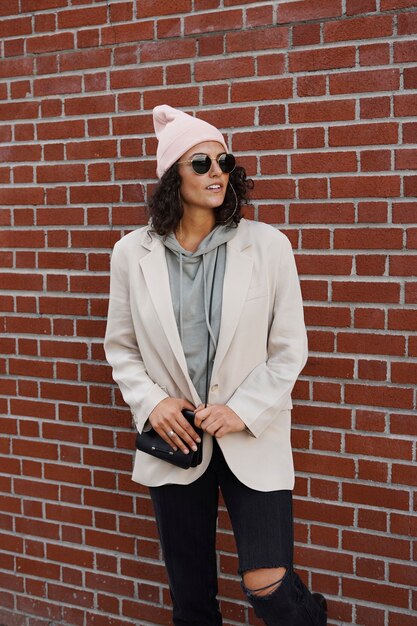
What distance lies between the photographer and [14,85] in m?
3.53

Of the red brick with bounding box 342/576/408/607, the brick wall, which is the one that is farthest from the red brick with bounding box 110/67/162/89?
the red brick with bounding box 342/576/408/607

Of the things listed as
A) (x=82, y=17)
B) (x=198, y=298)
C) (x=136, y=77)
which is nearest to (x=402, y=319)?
(x=198, y=298)

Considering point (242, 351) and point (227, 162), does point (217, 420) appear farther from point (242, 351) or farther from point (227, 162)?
point (227, 162)

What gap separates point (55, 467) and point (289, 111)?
6.67 feet

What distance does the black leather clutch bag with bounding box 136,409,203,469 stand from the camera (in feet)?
8.21

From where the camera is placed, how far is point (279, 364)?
2.56m

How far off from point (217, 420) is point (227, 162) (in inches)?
36.0

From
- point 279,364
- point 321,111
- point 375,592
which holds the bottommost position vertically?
point 375,592

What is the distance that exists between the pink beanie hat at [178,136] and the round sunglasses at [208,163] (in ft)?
0.21

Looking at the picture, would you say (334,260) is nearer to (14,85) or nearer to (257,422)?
(257,422)

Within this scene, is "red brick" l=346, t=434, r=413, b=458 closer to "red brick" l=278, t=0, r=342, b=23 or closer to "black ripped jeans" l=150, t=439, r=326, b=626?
"black ripped jeans" l=150, t=439, r=326, b=626

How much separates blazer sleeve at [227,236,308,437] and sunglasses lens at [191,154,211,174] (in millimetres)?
379

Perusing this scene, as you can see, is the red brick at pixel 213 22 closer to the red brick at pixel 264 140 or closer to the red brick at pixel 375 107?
the red brick at pixel 264 140

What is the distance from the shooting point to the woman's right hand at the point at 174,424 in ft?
8.20
